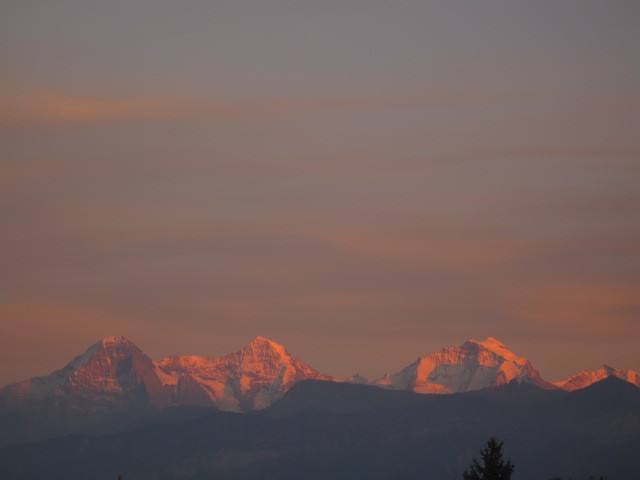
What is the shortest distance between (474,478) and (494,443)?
717 centimetres

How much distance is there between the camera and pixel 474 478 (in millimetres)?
135375

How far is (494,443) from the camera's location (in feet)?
465
